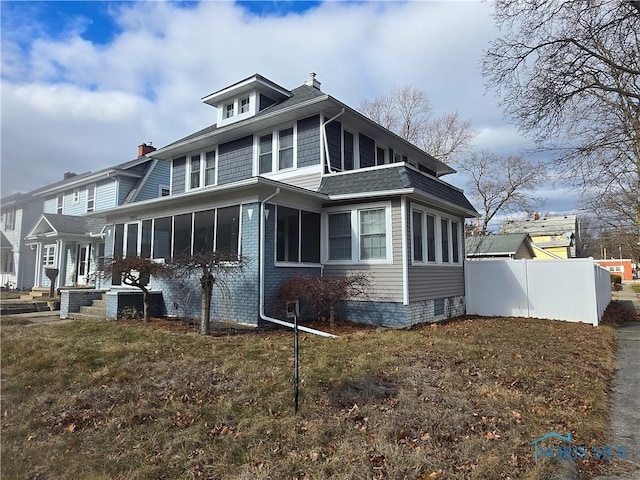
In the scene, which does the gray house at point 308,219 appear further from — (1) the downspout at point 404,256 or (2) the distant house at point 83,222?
(2) the distant house at point 83,222

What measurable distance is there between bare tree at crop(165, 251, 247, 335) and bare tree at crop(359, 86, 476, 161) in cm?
2216

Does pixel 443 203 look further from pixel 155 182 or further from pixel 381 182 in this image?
pixel 155 182

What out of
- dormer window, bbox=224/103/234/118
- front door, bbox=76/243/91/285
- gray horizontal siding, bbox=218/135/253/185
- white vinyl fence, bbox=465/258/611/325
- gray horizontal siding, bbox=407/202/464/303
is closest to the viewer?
gray horizontal siding, bbox=407/202/464/303

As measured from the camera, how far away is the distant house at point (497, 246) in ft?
81.5

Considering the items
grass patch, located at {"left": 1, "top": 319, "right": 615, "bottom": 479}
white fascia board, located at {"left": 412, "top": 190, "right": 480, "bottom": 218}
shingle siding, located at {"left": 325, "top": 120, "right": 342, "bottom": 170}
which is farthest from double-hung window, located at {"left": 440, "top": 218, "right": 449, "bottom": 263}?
grass patch, located at {"left": 1, "top": 319, "right": 615, "bottom": 479}

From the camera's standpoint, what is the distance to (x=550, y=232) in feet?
149

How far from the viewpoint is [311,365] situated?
612 centimetres

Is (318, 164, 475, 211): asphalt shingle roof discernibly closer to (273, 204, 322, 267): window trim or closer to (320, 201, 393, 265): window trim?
(320, 201, 393, 265): window trim

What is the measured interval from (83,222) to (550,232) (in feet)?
151

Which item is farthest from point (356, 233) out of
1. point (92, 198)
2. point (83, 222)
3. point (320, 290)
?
point (92, 198)

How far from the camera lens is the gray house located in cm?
977

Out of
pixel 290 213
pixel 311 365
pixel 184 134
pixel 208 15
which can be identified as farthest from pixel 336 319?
pixel 184 134

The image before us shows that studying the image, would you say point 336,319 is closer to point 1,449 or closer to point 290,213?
point 290,213

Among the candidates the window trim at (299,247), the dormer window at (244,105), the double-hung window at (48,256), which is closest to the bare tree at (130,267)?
the window trim at (299,247)
